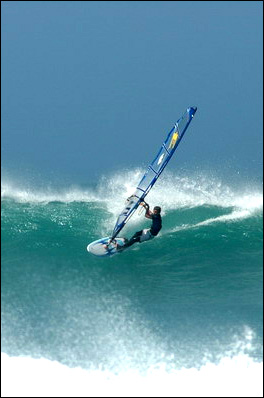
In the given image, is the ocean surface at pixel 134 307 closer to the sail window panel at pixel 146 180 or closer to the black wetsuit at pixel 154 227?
the black wetsuit at pixel 154 227

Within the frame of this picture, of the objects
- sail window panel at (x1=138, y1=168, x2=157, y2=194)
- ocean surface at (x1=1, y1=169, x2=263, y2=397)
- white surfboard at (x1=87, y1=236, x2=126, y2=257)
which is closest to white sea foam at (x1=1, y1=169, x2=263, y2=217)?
ocean surface at (x1=1, y1=169, x2=263, y2=397)

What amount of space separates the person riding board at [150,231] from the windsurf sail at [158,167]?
0.32m

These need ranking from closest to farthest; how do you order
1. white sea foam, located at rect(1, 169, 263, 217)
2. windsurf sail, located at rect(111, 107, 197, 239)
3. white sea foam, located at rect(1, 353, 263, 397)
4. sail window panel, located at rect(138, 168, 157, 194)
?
windsurf sail, located at rect(111, 107, 197, 239), sail window panel, located at rect(138, 168, 157, 194), white sea foam, located at rect(1, 353, 263, 397), white sea foam, located at rect(1, 169, 263, 217)

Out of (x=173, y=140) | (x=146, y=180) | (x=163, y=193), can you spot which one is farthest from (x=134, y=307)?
(x=173, y=140)

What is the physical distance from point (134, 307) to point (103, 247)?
1764 mm

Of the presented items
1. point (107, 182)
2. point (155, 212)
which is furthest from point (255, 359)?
point (107, 182)

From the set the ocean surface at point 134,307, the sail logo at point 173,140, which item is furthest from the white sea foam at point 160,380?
the sail logo at point 173,140

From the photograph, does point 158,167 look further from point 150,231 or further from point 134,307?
point 134,307

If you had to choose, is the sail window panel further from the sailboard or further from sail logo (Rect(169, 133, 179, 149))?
sail logo (Rect(169, 133, 179, 149))

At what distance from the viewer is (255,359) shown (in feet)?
44.4

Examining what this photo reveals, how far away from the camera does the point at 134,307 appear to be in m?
14.0

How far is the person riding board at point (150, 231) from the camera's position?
12.6 metres

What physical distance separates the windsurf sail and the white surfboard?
52cm

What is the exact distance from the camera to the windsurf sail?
1229cm
